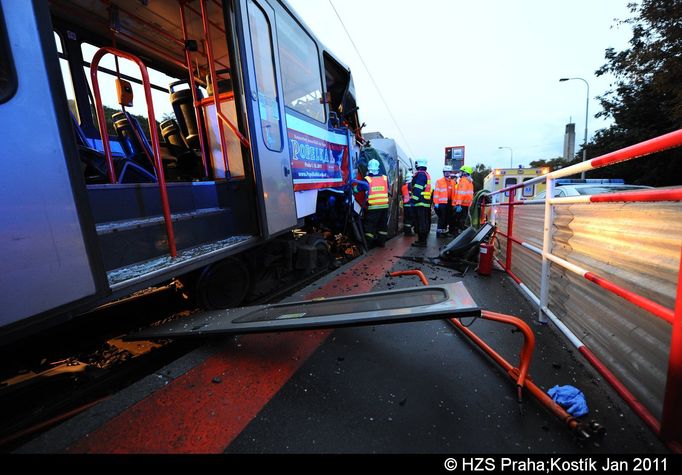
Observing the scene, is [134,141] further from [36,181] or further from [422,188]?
[422,188]

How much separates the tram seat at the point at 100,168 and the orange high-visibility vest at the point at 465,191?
22.9ft

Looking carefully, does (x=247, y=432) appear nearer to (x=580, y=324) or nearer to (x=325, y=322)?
(x=325, y=322)

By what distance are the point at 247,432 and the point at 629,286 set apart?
2.17 meters

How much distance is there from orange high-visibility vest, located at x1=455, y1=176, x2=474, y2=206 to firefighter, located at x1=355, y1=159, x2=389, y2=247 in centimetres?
257

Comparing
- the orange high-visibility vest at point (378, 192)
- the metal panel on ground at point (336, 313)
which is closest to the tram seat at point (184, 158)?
the metal panel on ground at point (336, 313)

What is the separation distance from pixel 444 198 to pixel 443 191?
20 cm

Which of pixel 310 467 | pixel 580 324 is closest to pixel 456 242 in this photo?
pixel 580 324

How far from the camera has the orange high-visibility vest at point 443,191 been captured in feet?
26.2

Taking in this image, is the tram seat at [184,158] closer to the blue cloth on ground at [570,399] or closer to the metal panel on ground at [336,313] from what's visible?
the metal panel on ground at [336,313]

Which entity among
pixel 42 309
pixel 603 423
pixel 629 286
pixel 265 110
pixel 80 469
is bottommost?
pixel 603 423

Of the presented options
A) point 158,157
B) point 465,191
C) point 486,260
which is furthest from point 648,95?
point 158,157

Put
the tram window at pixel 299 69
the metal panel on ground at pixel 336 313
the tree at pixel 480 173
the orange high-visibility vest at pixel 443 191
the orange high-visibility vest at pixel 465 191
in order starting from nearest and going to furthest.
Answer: the metal panel on ground at pixel 336 313 < the tram window at pixel 299 69 < the orange high-visibility vest at pixel 465 191 < the orange high-visibility vest at pixel 443 191 < the tree at pixel 480 173

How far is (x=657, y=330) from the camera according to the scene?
54.1 inches

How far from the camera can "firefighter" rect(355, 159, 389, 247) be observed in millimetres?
6121
